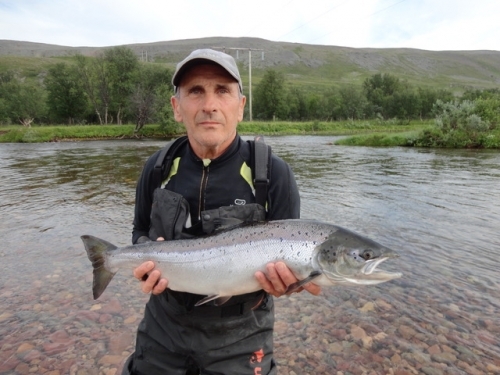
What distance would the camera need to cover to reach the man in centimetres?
260

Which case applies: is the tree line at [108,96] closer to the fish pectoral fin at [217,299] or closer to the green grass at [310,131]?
the green grass at [310,131]

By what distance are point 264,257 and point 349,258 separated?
1.89 ft

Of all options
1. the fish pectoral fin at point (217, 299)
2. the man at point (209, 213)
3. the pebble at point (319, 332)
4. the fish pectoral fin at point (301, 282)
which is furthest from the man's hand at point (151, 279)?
the pebble at point (319, 332)

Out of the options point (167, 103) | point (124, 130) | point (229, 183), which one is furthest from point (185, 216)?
point (167, 103)

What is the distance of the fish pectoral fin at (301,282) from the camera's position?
95.3 inches

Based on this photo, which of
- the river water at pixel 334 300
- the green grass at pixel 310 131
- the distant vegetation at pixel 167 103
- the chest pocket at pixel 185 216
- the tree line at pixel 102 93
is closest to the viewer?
the chest pocket at pixel 185 216

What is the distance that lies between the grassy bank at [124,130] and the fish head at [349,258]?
161 ft

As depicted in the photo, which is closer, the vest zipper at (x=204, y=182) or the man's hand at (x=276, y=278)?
the man's hand at (x=276, y=278)

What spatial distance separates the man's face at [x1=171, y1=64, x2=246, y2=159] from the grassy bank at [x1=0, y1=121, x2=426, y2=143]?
48.2 meters

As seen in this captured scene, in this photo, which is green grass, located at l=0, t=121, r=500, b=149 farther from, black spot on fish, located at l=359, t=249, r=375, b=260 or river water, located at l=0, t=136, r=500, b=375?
black spot on fish, located at l=359, t=249, r=375, b=260

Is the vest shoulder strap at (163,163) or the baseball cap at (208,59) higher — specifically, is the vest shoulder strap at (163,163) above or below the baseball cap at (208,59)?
below

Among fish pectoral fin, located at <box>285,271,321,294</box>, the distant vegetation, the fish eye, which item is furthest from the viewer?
the distant vegetation

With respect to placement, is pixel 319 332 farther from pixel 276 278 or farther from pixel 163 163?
pixel 163 163

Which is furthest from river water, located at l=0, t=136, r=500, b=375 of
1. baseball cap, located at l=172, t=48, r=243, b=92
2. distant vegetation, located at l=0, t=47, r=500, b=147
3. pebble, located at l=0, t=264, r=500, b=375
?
distant vegetation, located at l=0, t=47, r=500, b=147
